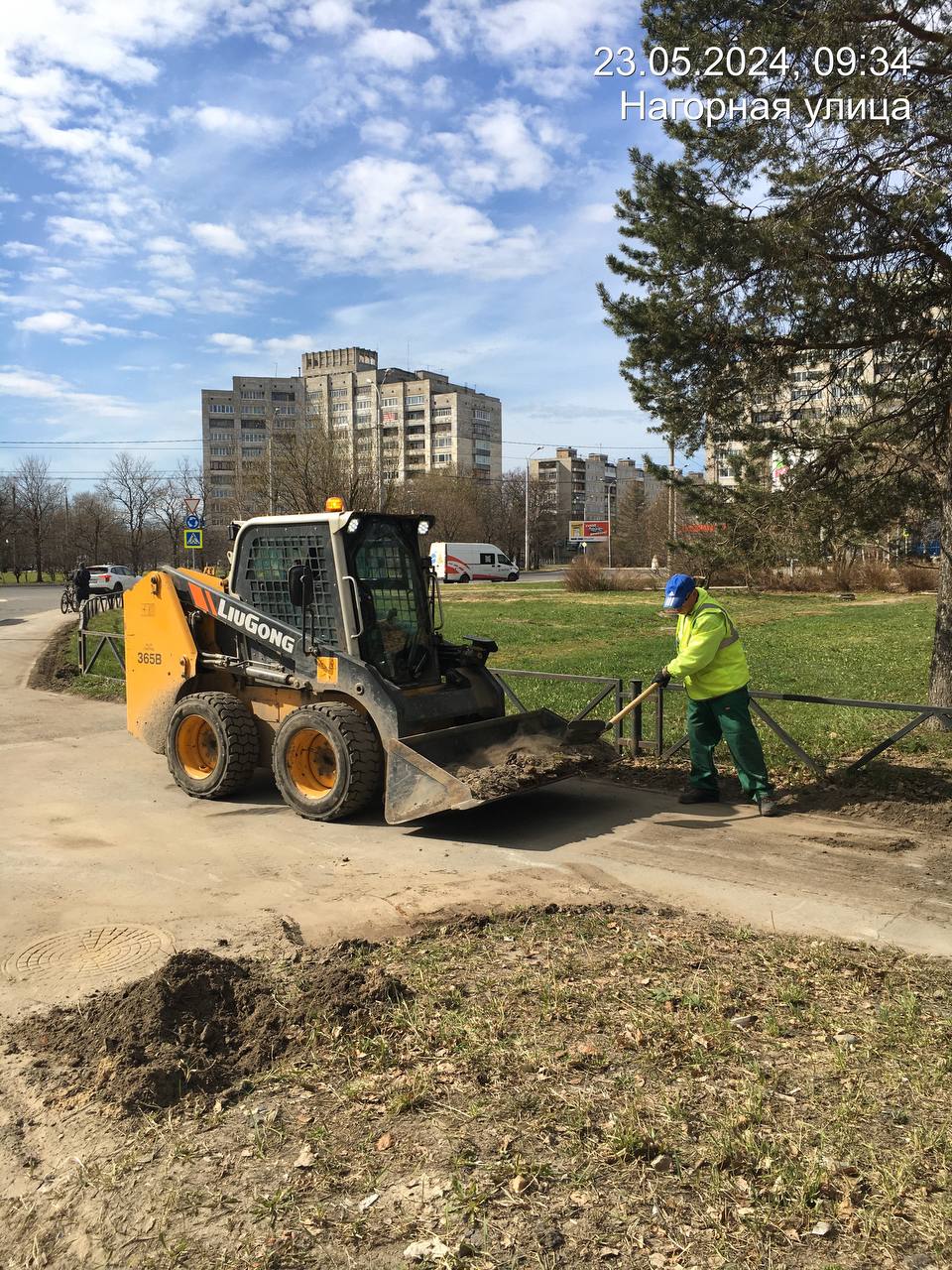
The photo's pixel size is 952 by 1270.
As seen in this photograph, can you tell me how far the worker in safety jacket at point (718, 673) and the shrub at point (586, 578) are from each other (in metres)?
32.6

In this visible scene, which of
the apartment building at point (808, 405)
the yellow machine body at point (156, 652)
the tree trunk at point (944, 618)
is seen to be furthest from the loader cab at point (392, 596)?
the tree trunk at point (944, 618)

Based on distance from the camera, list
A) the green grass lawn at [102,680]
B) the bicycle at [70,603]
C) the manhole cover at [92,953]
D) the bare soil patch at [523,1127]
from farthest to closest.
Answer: the bicycle at [70,603], the green grass lawn at [102,680], the manhole cover at [92,953], the bare soil patch at [523,1127]

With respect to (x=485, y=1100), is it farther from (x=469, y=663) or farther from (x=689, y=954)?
(x=469, y=663)

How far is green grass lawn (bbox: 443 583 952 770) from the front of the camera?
10.3 meters

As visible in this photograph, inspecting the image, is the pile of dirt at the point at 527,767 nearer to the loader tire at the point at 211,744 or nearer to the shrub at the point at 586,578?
the loader tire at the point at 211,744

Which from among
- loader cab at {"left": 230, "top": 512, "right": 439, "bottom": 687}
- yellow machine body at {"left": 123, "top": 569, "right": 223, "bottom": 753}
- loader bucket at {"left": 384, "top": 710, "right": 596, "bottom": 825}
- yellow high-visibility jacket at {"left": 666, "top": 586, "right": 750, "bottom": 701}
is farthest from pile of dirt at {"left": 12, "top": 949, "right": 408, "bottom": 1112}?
yellow machine body at {"left": 123, "top": 569, "right": 223, "bottom": 753}

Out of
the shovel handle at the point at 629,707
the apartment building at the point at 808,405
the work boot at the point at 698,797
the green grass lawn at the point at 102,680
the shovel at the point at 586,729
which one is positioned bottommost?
the work boot at the point at 698,797

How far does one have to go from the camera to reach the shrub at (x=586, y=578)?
1587 inches

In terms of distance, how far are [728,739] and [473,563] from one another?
4676 cm

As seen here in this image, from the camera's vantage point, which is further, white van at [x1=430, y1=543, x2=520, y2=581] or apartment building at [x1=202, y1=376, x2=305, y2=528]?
apartment building at [x1=202, y1=376, x2=305, y2=528]

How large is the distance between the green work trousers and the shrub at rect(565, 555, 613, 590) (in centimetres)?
3252

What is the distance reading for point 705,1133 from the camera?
10.7ft

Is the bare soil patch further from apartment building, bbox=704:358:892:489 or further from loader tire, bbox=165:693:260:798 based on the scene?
apartment building, bbox=704:358:892:489

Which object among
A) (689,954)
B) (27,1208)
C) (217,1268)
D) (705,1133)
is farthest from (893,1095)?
(27,1208)
